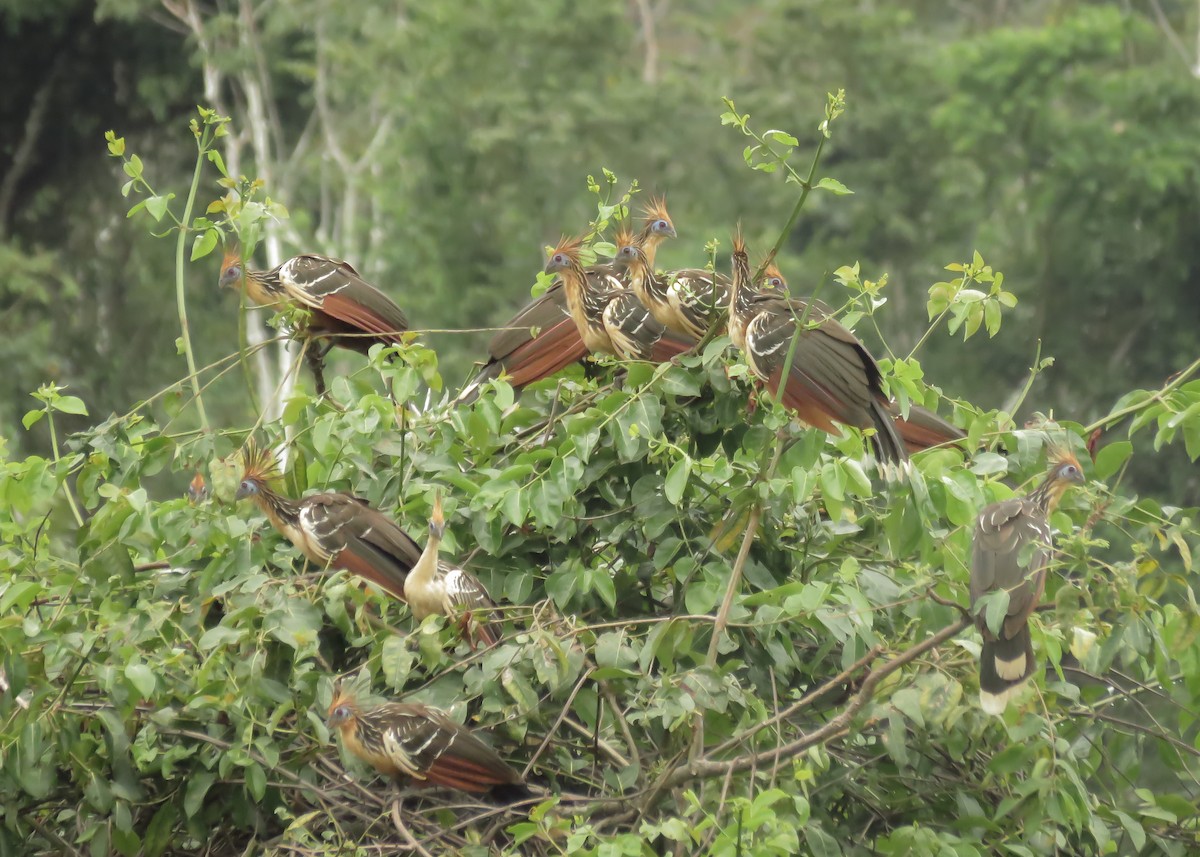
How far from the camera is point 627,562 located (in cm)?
394

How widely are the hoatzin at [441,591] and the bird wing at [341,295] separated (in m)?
1.50

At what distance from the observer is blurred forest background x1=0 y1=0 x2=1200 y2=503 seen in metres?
17.5

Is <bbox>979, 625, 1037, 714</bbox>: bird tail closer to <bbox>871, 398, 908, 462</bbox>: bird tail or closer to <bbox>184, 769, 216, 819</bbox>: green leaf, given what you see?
<bbox>871, 398, 908, 462</bbox>: bird tail

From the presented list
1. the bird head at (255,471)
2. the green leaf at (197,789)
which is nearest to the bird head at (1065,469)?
the bird head at (255,471)

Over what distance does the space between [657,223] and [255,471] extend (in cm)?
151

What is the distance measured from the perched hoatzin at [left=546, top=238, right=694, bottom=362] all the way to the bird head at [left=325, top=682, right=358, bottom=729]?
4.03 ft

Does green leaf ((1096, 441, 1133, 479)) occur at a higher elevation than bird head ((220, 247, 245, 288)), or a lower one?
higher

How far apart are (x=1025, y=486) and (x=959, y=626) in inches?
32.8

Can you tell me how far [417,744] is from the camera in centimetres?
358

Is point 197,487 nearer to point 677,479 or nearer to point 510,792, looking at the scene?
point 510,792

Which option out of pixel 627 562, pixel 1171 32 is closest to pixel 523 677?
pixel 627 562

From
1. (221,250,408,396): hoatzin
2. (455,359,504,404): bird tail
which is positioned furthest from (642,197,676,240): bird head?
(221,250,408,396): hoatzin

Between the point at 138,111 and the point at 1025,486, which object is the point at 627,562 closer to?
the point at 1025,486

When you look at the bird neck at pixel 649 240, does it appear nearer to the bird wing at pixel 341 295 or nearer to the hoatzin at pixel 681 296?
the hoatzin at pixel 681 296
